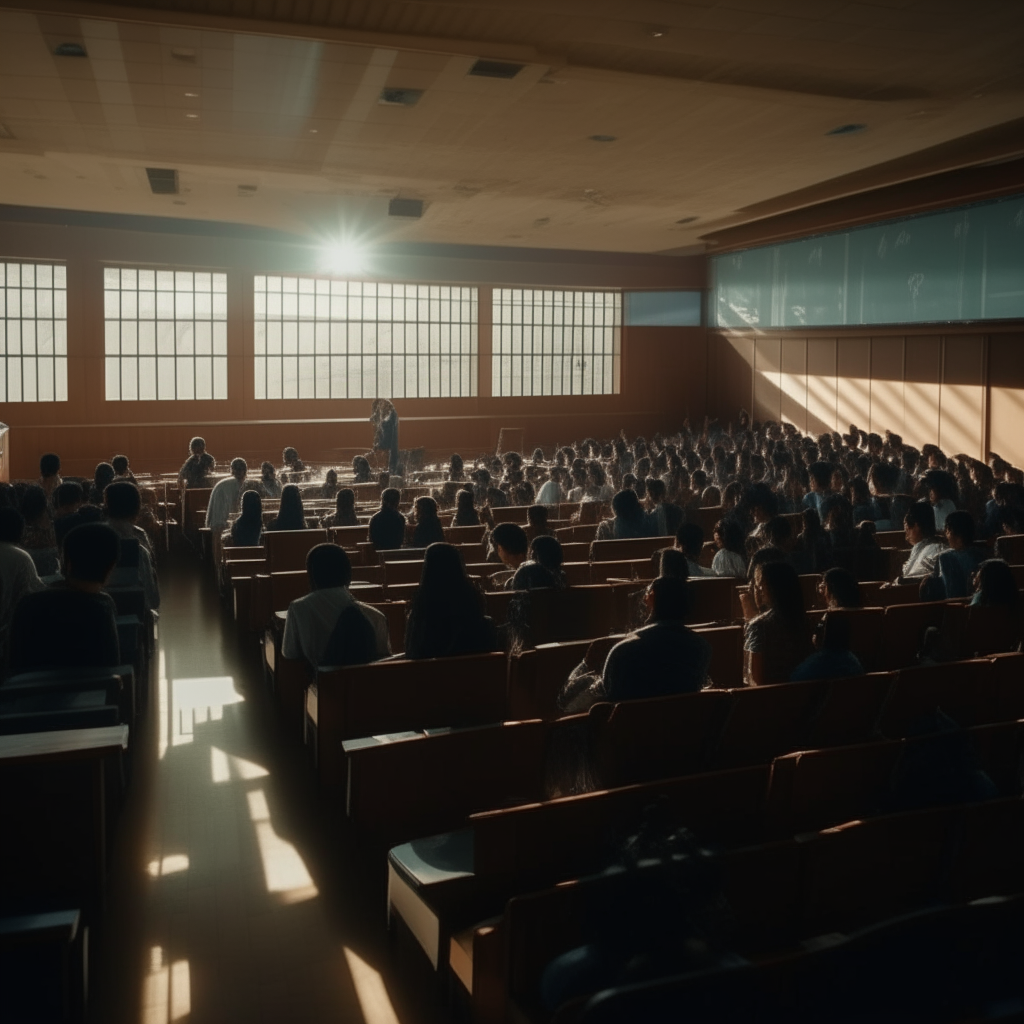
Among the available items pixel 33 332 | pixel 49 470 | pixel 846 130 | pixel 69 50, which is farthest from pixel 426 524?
pixel 33 332

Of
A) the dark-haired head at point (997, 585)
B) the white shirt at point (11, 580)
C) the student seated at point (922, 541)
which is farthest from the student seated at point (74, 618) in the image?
the student seated at point (922, 541)

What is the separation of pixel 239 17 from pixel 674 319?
18.0 meters

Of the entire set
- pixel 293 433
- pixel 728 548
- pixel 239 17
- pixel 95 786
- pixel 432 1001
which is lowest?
pixel 432 1001

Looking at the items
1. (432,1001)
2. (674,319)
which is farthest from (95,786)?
(674,319)

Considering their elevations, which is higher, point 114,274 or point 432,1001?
point 114,274

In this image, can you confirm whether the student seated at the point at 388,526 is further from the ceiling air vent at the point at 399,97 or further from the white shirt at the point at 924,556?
the ceiling air vent at the point at 399,97

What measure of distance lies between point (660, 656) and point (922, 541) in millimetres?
3907

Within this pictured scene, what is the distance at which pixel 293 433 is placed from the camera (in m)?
22.0

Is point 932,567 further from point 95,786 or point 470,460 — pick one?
point 470,460

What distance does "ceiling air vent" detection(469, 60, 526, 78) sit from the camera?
9.65 m

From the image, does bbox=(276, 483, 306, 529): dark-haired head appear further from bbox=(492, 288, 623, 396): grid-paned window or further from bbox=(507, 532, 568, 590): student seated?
bbox=(492, 288, 623, 396): grid-paned window

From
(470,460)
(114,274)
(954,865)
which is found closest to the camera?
(954,865)

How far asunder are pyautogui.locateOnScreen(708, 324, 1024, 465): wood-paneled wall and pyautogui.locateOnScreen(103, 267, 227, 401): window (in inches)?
454

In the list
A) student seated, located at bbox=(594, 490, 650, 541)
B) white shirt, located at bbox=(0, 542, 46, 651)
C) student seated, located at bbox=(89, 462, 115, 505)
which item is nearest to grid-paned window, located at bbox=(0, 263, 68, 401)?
student seated, located at bbox=(89, 462, 115, 505)
